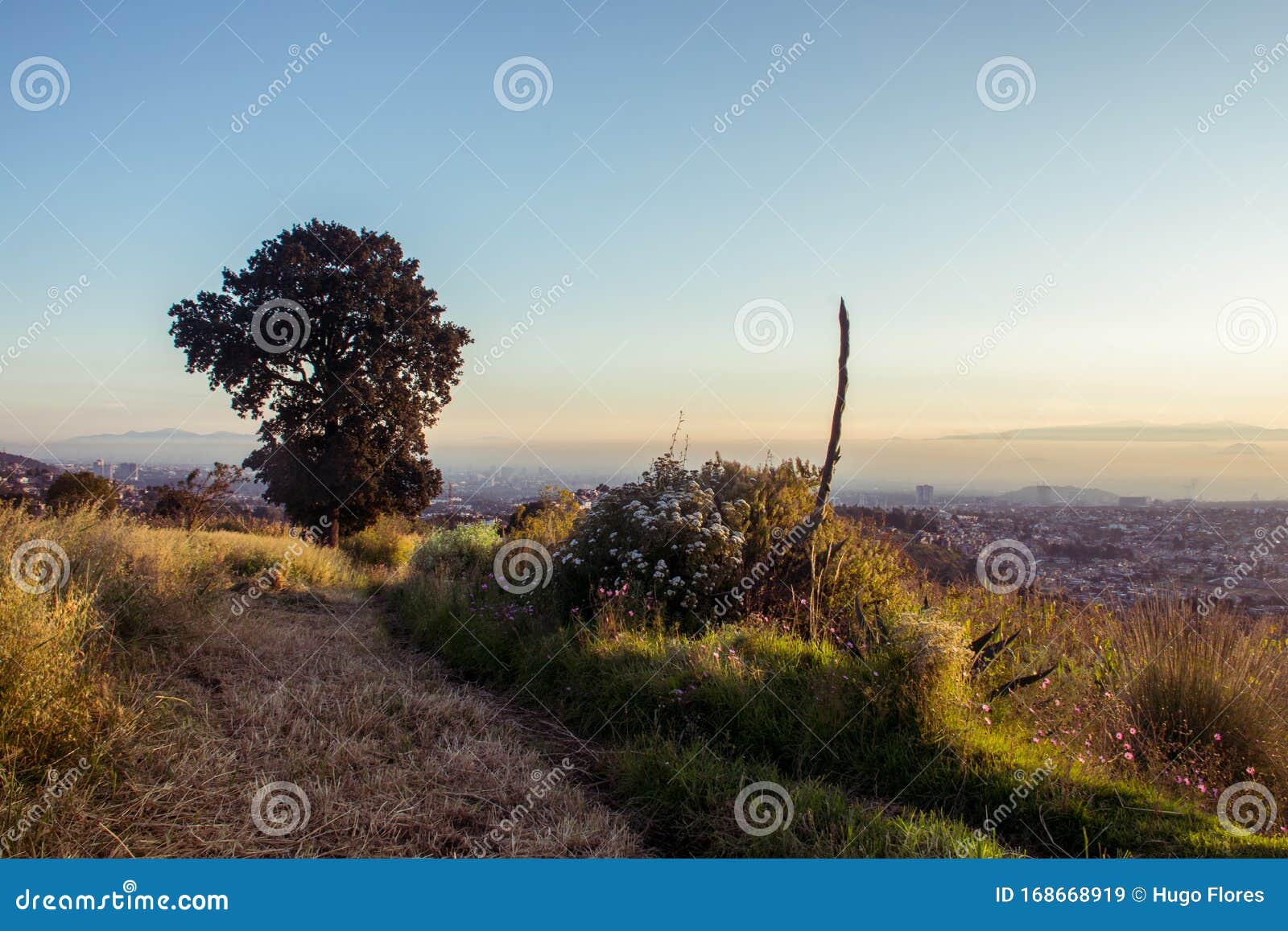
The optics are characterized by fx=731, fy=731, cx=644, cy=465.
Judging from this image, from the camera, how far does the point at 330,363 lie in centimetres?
1969

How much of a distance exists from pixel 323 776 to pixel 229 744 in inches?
32.0

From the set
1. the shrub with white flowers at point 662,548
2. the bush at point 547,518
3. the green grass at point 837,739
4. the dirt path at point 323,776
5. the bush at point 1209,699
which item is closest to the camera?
the dirt path at point 323,776

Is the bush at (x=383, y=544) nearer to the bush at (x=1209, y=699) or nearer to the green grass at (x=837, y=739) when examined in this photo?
the green grass at (x=837, y=739)

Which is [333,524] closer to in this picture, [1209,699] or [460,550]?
[460,550]

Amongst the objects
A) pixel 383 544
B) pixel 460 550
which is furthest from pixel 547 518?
pixel 383 544

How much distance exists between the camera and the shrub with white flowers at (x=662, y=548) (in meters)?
7.78

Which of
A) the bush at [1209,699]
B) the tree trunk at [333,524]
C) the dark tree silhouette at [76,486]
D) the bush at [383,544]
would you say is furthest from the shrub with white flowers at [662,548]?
the tree trunk at [333,524]

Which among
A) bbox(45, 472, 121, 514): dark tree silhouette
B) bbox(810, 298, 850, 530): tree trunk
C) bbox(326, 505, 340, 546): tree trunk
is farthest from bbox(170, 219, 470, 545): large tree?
bbox(810, 298, 850, 530): tree trunk

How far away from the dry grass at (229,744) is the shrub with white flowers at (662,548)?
2171 millimetres

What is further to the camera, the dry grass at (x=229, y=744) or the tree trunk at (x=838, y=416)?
the tree trunk at (x=838, y=416)

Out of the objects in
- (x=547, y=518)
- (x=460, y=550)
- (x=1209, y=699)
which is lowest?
(x=460, y=550)

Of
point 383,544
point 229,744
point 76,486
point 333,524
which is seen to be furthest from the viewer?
point 333,524

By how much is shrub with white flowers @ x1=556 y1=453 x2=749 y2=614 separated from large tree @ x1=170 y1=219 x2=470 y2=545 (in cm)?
1195

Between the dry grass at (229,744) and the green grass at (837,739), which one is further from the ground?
the green grass at (837,739)
